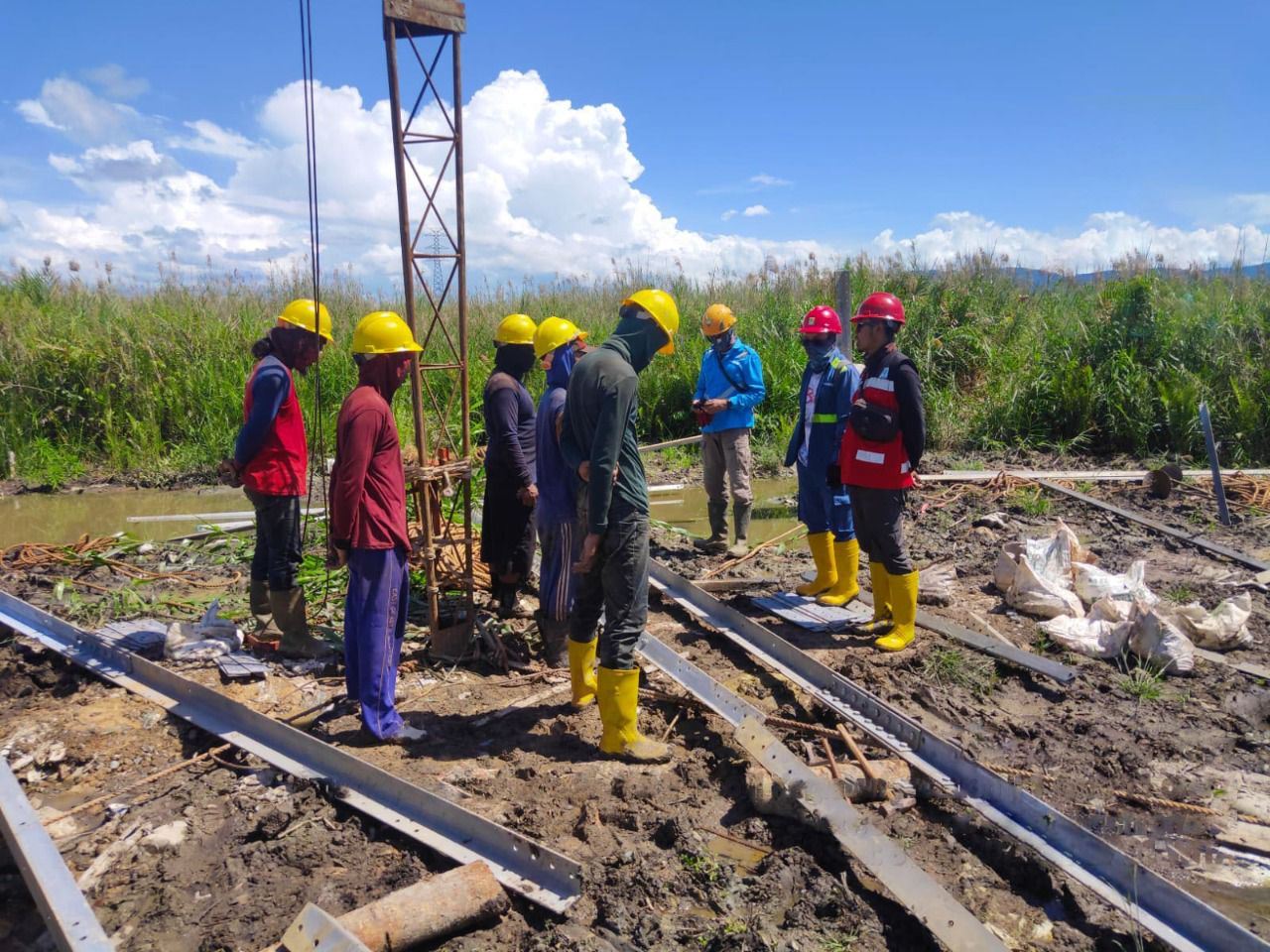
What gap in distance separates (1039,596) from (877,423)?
193 cm

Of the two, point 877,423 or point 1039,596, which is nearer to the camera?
point 877,423

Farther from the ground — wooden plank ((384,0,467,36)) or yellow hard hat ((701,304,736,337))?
wooden plank ((384,0,467,36))

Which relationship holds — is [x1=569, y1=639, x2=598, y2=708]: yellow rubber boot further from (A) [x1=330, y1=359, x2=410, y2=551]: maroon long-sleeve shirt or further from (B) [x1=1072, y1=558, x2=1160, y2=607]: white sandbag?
(B) [x1=1072, y1=558, x2=1160, y2=607]: white sandbag

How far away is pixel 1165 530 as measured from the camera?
8070mm

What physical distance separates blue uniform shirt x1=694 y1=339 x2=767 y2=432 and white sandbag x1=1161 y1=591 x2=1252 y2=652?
337 centimetres

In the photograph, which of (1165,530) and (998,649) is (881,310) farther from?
(1165,530)

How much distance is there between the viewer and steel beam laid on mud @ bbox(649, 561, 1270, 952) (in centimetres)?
291

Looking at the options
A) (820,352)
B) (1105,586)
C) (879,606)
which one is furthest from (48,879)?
(1105,586)

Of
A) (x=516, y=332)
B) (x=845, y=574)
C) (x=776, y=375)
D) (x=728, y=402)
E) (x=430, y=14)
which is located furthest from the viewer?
(x=776, y=375)

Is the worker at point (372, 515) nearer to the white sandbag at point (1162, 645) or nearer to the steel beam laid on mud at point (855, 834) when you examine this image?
the steel beam laid on mud at point (855, 834)

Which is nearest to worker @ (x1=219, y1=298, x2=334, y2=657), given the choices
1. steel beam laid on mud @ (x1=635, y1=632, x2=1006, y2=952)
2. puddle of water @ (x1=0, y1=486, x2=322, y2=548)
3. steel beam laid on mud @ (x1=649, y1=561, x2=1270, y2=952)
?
steel beam laid on mud @ (x1=635, y1=632, x2=1006, y2=952)

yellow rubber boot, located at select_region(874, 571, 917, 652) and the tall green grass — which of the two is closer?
yellow rubber boot, located at select_region(874, 571, 917, 652)

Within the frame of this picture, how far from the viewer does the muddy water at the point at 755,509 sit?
914 centimetres

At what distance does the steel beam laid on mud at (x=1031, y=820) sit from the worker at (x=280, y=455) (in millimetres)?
2826
